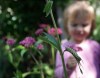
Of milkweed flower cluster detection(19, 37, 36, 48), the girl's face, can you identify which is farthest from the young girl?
milkweed flower cluster detection(19, 37, 36, 48)

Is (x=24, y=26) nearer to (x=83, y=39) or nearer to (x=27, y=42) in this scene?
(x=83, y=39)

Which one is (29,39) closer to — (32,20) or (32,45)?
(32,45)

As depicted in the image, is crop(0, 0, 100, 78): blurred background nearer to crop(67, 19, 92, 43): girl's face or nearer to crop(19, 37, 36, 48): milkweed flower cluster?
crop(67, 19, 92, 43): girl's face

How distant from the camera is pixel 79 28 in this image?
9.77ft

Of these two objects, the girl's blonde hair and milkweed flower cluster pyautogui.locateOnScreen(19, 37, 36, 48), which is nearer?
milkweed flower cluster pyautogui.locateOnScreen(19, 37, 36, 48)

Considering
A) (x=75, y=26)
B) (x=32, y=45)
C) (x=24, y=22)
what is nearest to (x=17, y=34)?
(x=24, y=22)

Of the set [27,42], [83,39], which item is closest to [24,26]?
[83,39]

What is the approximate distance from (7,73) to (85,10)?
115cm

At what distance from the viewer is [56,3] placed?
4020mm

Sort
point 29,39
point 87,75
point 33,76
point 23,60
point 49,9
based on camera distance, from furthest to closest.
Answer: point 23,60
point 33,76
point 87,75
point 29,39
point 49,9

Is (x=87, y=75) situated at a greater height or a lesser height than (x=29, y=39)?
lesser

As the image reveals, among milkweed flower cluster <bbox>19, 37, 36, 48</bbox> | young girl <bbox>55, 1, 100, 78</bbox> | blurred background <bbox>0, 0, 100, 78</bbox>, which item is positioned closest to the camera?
milkweed flower cluster <bbox>19, 37, 36, 48</bbox>

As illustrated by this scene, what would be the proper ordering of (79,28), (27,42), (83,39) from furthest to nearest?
(83,39) → (79,28) → (27,42)

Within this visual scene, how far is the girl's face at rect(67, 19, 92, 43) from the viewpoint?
2.99 m
